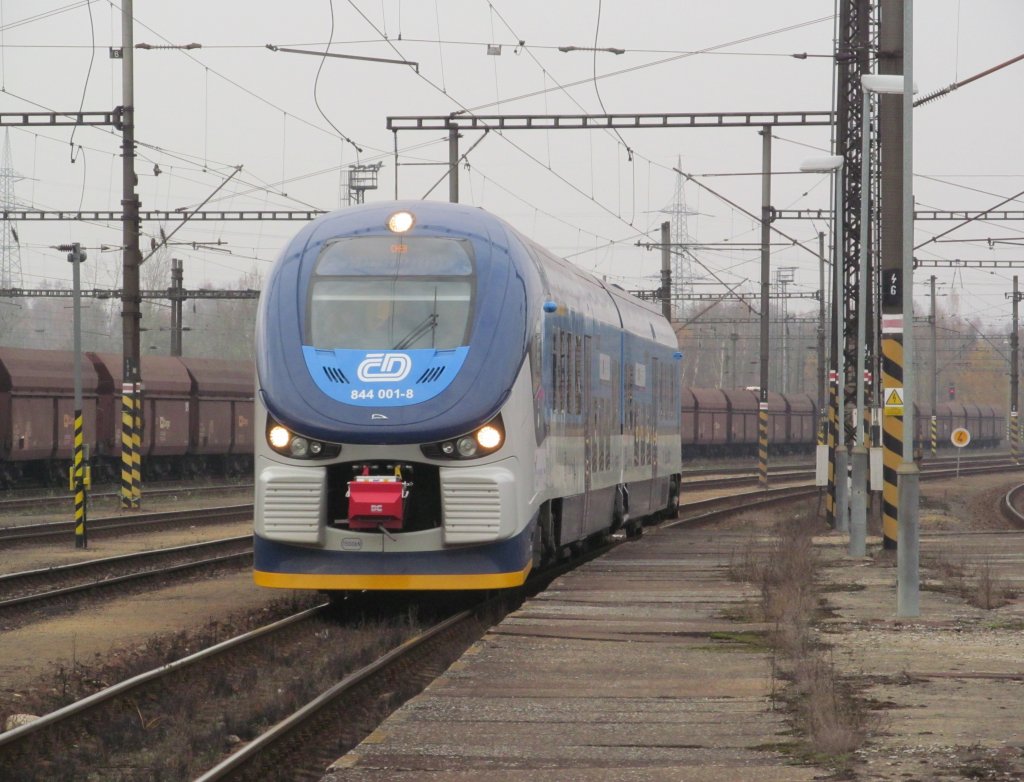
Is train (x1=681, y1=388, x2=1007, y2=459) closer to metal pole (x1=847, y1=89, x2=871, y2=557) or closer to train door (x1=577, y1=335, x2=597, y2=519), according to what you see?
metal pole (x1=847, y1=89, x2=871, y2=557)

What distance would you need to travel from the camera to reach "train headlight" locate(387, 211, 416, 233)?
14047 mm

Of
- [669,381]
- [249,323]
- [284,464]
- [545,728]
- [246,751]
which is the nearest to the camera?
[246,751]

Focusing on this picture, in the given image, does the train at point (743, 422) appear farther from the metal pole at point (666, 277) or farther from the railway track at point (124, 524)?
the railway track at point (124, 524)

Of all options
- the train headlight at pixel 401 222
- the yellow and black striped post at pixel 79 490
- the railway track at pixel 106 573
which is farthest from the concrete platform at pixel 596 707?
the yellow and black striped post at pixel 79 490

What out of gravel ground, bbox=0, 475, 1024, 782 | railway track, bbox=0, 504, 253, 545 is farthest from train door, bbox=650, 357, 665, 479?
railway track, bbox=0, 504, 253, 545

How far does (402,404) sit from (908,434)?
14.9ft

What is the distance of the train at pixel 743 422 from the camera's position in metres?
64.2

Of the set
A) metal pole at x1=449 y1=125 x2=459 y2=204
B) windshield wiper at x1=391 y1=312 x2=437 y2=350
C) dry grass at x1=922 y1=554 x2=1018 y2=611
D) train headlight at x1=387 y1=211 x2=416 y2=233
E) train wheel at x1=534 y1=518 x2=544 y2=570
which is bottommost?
dry grass at x1=922 y1=554 x2=1018 y2=611

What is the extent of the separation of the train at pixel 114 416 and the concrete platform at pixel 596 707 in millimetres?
21967

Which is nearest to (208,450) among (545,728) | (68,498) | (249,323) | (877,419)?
(68,498)

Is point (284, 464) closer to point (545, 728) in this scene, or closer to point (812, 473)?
point (545, 728)

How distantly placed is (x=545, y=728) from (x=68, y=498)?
89.7 feet

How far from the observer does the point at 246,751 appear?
7855mm

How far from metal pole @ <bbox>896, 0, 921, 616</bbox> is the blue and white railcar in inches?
119
